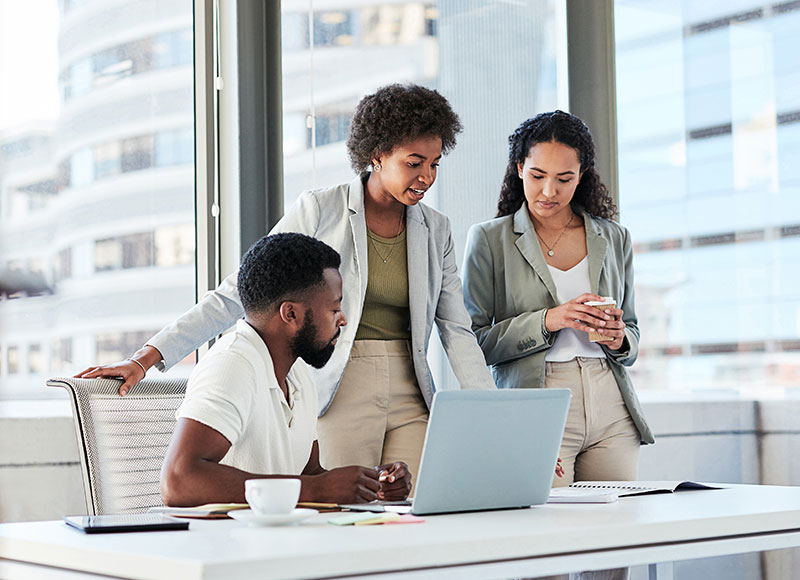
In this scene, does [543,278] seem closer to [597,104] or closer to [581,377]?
[581,377]

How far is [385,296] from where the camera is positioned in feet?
7.98

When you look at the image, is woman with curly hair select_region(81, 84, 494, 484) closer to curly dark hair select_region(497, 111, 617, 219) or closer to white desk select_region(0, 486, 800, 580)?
curly dark hair select_region(497, 111, 617, 219)

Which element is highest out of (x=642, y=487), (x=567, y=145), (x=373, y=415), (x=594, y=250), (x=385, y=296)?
(x=567, y=145)

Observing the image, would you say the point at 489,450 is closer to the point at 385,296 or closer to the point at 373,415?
the point at 373,415

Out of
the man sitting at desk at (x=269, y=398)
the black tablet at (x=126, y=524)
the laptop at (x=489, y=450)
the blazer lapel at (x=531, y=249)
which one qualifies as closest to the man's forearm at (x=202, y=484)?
the man sitting at desk at (x=269, y=398)

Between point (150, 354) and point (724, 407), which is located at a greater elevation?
point (150, 354)

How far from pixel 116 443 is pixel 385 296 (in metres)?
0.75

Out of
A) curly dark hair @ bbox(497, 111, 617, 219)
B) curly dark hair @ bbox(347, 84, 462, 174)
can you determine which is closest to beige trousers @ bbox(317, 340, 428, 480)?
curly dark hair @ bbox(347, 84, 462, 174)

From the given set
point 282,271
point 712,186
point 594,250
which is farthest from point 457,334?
point 712,186

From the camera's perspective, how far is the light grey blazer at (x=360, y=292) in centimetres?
230

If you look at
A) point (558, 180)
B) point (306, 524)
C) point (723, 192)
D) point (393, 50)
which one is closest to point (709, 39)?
point (723, 192)

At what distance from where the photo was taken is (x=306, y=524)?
1368 mm

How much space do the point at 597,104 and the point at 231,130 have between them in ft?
4.31

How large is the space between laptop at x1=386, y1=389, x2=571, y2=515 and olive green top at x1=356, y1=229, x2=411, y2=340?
0.91m
